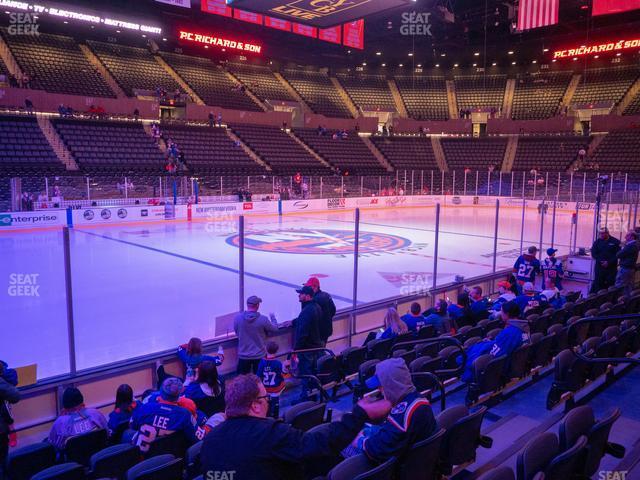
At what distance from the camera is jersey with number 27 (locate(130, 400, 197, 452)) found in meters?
3.92

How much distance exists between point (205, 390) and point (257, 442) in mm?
2681

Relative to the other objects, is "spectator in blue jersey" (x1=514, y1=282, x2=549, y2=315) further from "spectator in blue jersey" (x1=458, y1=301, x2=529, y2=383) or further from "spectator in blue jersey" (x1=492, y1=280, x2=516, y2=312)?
"spectator in blue jersey" (x1=458, y1=301, x2=529, y2=383)

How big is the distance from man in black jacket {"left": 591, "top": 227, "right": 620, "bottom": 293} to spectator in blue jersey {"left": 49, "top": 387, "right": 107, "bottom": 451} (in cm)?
1012

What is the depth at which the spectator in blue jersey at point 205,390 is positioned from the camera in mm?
4863

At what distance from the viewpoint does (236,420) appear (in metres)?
2.45

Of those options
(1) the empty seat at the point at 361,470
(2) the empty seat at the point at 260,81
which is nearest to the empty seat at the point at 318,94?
(2) the empty seat at the point at 260,81

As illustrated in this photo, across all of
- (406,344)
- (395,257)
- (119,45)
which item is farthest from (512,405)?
(119,45)

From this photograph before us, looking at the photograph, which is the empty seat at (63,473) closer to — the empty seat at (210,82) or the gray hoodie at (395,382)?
the gray hoodie at (395,382)

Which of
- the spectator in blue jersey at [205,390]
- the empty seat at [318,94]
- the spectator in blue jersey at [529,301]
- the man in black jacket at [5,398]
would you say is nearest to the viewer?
the man in black jacket at [5,398]

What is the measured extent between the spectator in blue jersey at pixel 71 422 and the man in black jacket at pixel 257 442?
2.27 meters

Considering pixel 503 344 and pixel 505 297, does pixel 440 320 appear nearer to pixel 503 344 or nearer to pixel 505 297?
pixel 505 297

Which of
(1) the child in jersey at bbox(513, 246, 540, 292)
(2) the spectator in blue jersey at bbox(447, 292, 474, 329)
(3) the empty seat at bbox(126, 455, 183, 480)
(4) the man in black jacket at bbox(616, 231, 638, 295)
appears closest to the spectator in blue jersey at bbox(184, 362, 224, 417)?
(3) the empty seat at bbox(126, 455, 183, 480)

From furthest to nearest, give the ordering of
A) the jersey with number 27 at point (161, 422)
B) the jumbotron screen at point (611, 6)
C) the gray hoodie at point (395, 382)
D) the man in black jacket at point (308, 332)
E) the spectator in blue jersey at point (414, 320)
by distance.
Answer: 1. the jumbotron screen at point (611, 6)
2. the spectator in blue jersey at point (414, 320)
3. the man in black jacket at point (308, 332)
4. the jersey with number 27 at point (161, 422)
5. the gray hoodie at point (395, 382)

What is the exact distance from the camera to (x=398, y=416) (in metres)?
2.98
